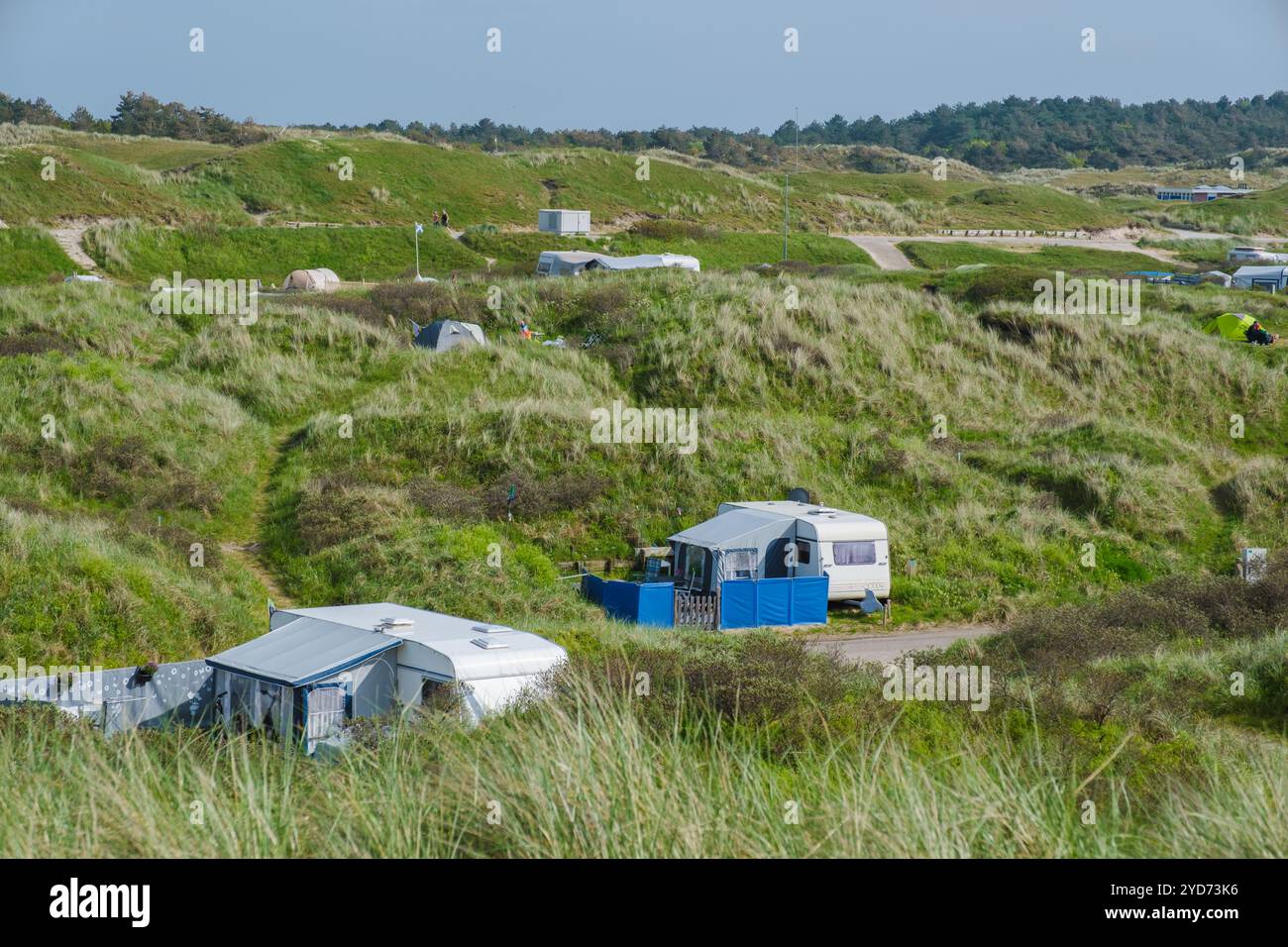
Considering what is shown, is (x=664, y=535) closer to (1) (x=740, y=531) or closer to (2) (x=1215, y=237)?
(1) (x=740, y=531)

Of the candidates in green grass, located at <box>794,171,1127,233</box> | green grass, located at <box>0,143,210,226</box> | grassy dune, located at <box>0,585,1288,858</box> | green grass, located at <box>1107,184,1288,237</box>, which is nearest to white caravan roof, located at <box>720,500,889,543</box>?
grassy dune, located at <box>0,585,1288,858</box>

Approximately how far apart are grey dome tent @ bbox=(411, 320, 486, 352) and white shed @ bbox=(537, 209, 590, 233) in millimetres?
25261

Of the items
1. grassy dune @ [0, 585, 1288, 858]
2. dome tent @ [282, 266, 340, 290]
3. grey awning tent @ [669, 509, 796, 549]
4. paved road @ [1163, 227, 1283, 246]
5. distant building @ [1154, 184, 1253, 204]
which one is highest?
distant building @ [1154, 184, 1253, 204]

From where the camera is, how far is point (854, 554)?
22156mm

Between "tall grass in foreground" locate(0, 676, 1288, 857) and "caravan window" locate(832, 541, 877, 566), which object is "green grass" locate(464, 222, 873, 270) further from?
"tall grass in foreground" locate(0, 676, 1288, 857)

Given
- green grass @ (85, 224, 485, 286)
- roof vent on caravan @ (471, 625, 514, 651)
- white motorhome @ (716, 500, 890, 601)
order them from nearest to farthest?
roof vent on caravan @ (471, 625, 514, 651), white motorhome @ (716, 500, 890, 601), green grass @ (85, 224, 485, 286)

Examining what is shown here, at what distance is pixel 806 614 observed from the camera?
71.2 ft

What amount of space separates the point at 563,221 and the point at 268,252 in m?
14.3

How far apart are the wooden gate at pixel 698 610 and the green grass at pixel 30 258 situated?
1212 inches

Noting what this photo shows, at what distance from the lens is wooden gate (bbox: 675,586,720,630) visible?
20870 millimetres

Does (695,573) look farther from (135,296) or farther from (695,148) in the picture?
(695,148)

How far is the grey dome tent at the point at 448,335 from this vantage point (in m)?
33.6

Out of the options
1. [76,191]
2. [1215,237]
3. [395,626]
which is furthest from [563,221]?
[1215,237]

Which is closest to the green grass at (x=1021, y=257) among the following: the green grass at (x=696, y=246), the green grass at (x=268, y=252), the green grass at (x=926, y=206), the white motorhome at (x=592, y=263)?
the green grass at (x=696, y=246)
